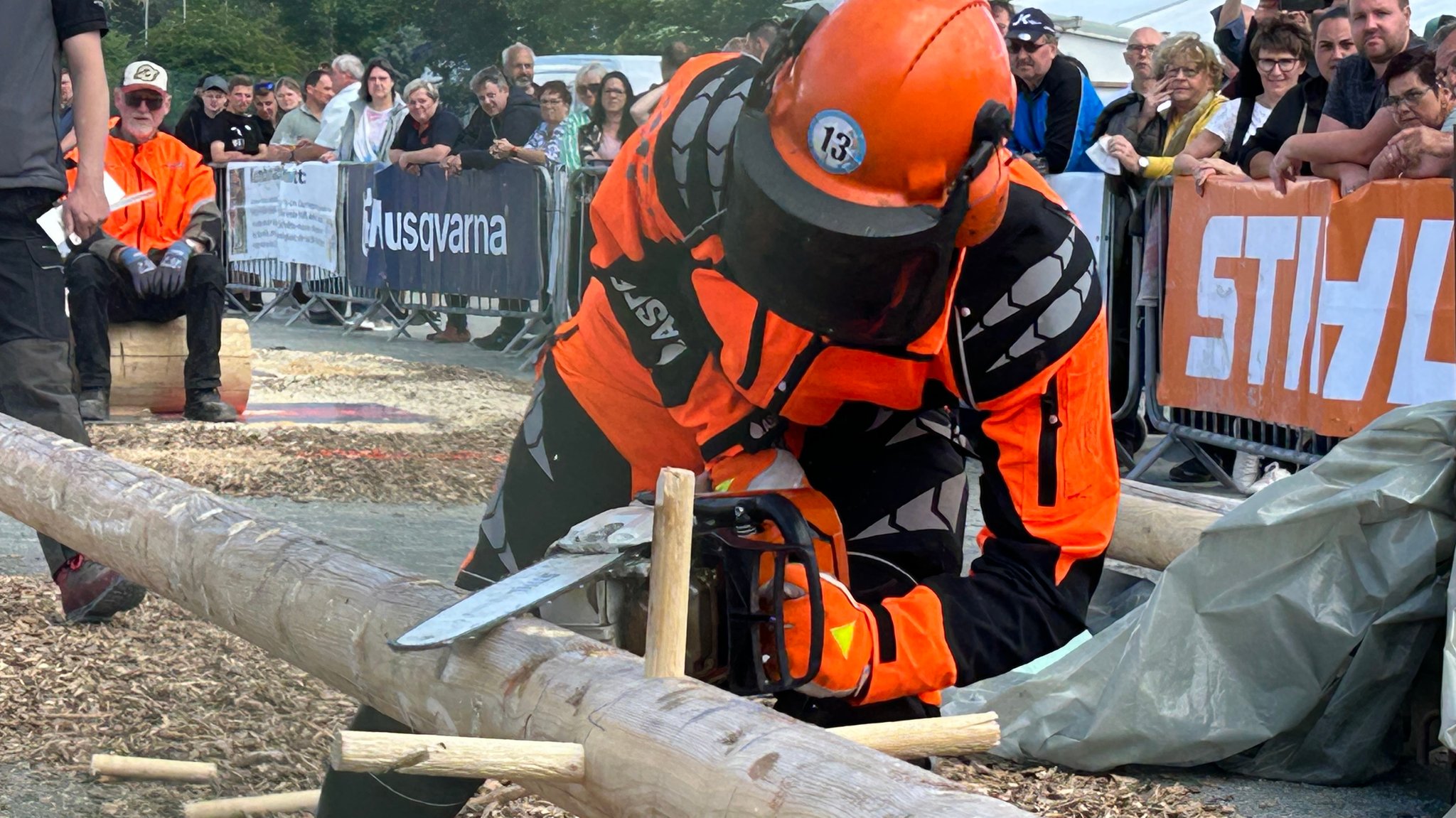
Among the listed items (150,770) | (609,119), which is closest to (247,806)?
(150,770)

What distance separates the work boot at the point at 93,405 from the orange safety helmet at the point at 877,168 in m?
6.32

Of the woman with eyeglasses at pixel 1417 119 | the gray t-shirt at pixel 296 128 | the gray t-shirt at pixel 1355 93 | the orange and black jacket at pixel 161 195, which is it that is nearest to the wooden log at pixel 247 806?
the woman with eyeglasses at pixel 1417 119

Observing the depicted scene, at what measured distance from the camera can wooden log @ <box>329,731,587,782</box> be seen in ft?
5.14

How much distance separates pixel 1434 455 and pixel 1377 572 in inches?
10.8

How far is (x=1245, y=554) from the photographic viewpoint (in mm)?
3477

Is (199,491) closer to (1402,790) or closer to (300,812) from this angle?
(300,812)

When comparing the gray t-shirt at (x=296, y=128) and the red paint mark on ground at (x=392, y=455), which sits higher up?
the gray t-shirt at (x=296, y=128)

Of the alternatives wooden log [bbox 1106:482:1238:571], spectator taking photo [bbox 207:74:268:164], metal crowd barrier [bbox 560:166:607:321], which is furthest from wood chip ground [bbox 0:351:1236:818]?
spectator taking photo [bbox 207:74:268:164]

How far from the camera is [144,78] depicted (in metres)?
8.15

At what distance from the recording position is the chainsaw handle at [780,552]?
1.87m

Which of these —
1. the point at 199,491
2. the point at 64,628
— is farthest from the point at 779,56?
the point at 64,628

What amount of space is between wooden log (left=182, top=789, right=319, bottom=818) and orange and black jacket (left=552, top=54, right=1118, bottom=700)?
1.17 metres

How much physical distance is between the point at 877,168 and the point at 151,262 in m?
6.71

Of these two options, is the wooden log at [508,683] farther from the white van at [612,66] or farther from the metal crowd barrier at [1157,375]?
the white van at [612,66]
